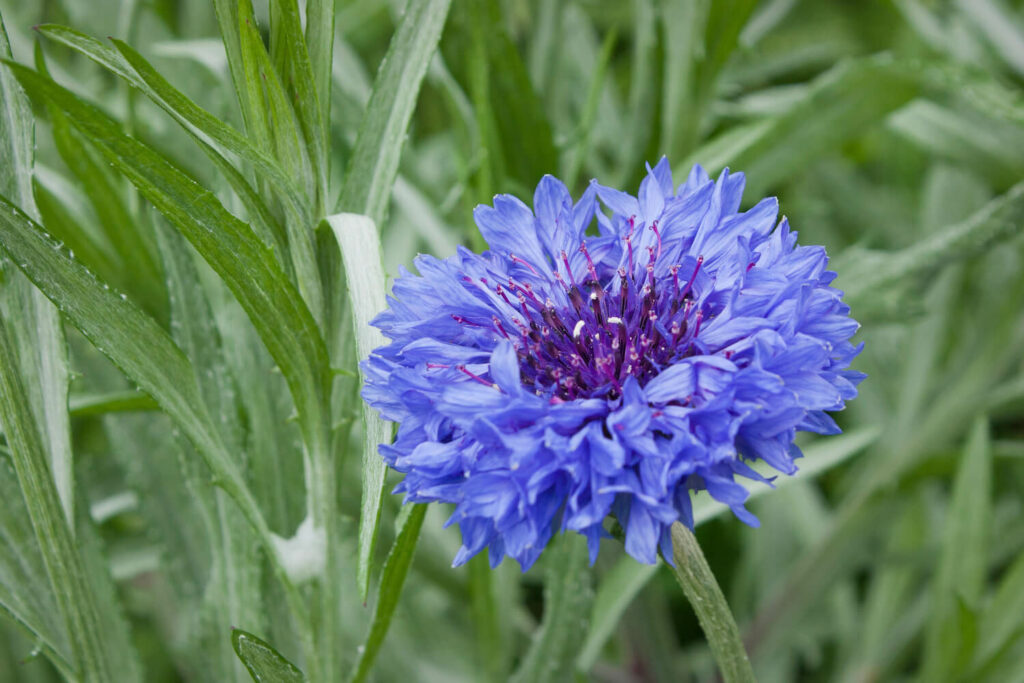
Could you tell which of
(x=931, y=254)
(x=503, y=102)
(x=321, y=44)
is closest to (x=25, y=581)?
(x=321, y=44)

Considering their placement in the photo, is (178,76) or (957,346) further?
(957,346)

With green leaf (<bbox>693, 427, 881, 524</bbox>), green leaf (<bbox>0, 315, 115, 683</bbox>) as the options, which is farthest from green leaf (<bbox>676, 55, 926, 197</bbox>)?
green leaf (<bbox>0, 315, 115, 683</bbox>)

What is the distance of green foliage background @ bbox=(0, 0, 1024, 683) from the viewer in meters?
0.38

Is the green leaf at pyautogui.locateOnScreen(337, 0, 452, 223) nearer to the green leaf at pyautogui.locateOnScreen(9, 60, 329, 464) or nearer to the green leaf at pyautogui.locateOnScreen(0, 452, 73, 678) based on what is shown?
the green leaf at pyautogui.locateOnScreen(9, 60, 329, 464)

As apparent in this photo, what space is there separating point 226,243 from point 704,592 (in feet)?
0.75

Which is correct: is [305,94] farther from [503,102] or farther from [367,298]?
[503,102]

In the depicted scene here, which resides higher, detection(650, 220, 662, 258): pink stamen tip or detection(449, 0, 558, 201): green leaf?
detection(449, 0, 558, 201): green leaf

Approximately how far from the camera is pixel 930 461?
2.16ft

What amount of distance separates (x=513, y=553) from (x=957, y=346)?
682 mm

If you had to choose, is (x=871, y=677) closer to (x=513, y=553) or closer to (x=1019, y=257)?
(x=1019, y=257)

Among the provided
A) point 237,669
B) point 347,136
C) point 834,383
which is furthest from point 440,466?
point 347,136

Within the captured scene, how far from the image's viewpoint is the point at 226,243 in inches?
14.2

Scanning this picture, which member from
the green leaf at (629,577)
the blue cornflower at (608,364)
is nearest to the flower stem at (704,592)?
the blue cornflower at (608,364)

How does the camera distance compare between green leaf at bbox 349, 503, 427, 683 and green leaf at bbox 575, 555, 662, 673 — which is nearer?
green leaf at bbox 349, 503, 427, 683
